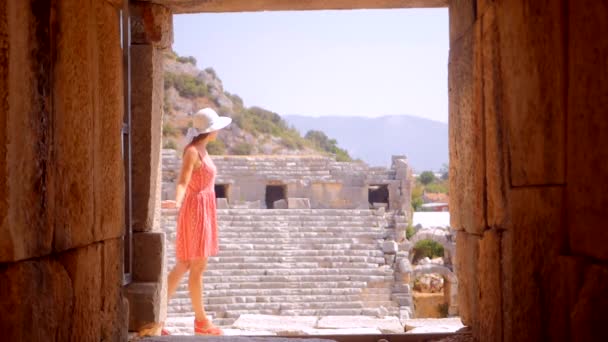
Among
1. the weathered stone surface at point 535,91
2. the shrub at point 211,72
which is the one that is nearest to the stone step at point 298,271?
the weathered stone surface at point 535,91

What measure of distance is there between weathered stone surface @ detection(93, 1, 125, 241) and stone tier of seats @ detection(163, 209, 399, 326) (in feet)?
35.3

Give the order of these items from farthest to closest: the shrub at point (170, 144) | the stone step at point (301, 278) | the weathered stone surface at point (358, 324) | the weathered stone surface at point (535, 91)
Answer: the shrub at point (170, 144)
the stone step at point (301, 278)
the weathered stone surface at point (358, 324)
the weathered stone surface at point (535, 91)

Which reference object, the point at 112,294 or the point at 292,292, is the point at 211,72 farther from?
the point at 112,294

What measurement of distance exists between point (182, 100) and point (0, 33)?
53917 millimetres

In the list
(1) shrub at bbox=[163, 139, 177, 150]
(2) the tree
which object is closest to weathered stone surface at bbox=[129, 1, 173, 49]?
(1) shrub at bbox=[163, 139, 177, 150]

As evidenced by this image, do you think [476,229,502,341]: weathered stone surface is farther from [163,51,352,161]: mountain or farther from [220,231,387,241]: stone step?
[163,51,352,161]: mountain

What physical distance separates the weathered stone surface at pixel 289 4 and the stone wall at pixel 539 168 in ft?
3.81

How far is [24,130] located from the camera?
9.25 feet

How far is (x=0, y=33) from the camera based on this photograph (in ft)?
8.57

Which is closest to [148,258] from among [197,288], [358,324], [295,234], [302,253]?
[197,288]

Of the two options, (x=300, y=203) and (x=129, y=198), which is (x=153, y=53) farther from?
(x=300, y=203)

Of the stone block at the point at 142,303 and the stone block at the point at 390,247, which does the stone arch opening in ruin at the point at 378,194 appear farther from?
the stone block at the point at 142,303

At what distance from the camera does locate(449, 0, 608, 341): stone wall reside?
2760 millimetres

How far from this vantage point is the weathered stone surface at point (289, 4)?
5.39m
